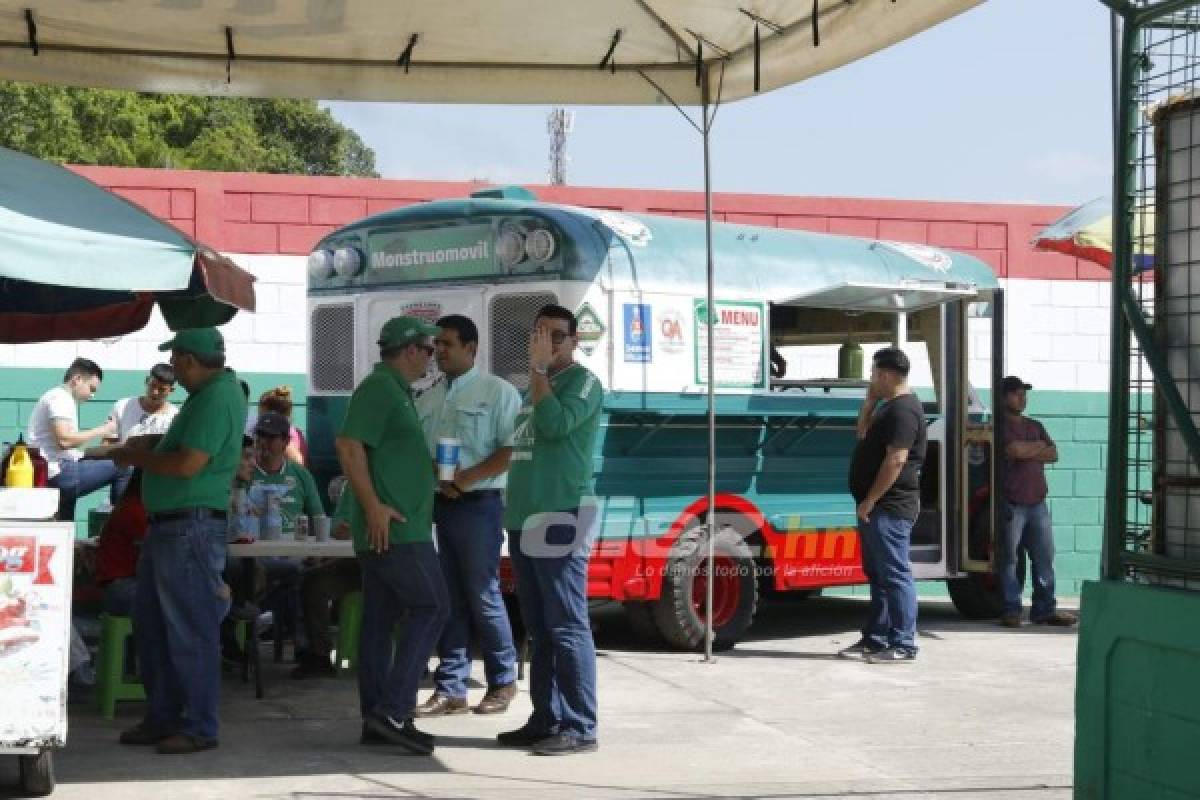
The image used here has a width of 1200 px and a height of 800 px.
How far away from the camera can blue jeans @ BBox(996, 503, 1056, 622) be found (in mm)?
13602

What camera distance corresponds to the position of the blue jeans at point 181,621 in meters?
7.92

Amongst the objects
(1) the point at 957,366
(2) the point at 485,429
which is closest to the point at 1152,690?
(2) the point at 485,429

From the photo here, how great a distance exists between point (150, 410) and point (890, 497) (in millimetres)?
5042

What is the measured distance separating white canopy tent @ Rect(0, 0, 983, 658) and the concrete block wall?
3.39 m

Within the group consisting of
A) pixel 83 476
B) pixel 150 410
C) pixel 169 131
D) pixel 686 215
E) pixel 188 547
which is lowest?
pixel 188 547

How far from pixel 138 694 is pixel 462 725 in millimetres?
1682

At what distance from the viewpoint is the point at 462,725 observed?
29.1ft

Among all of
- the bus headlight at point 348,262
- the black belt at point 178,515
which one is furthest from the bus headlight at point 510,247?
the black belt at point 178,515

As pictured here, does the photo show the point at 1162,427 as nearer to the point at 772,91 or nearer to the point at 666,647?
the point at 772,91

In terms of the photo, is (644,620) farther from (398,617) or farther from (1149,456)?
(1149,456)

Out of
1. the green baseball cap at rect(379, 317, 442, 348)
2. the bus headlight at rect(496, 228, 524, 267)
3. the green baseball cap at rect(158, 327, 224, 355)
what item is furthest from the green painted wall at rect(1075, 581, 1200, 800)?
the bus headlight at rect(496, 228, 524, 267)

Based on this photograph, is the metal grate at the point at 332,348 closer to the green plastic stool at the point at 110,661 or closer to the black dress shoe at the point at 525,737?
the green plastic stool at the point at 110,661

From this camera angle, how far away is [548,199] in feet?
49.8

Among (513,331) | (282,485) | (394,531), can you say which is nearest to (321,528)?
(282,485)
